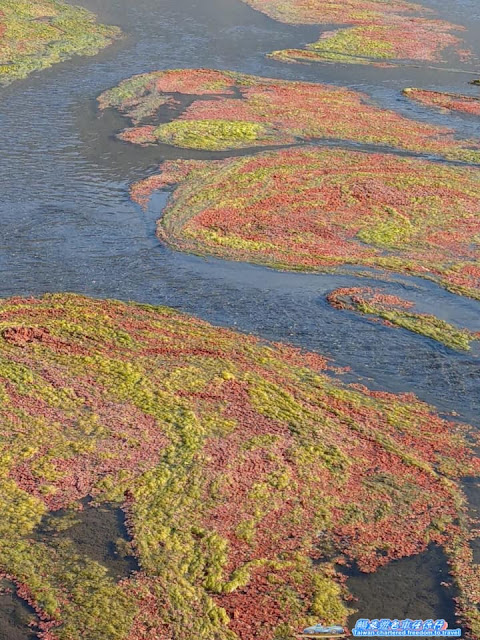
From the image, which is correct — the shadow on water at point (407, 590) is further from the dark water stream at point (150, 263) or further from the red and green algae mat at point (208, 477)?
the red and green algae mat at point (208, 477)

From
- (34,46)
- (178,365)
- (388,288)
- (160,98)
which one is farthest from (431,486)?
(34,46)

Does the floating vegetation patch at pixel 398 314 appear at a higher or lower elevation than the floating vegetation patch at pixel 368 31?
lower

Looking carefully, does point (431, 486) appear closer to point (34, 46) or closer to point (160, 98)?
point (160, 98)

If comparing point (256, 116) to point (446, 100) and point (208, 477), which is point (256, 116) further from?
point (208, 477)

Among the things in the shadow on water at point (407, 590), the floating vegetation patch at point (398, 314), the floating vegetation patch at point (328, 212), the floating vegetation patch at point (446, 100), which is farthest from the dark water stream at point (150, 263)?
the floating vegetation patch at point (446, 100)

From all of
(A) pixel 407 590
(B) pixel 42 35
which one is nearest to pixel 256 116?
(B) pixel 42 35

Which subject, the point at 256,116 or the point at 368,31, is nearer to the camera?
the point at 256,116

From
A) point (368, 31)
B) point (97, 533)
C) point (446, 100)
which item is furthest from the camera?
point (368, 31)
